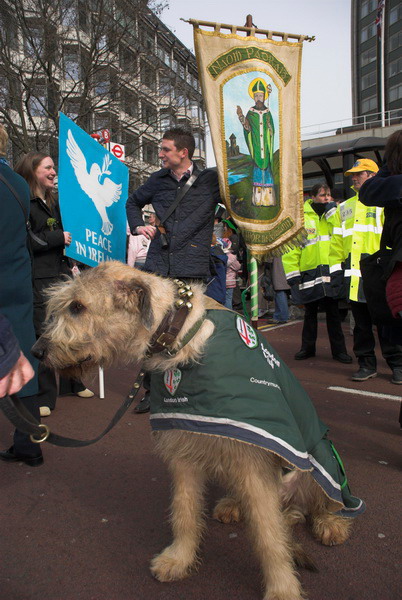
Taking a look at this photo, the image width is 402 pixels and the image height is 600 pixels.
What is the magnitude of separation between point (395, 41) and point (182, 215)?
5922 cm

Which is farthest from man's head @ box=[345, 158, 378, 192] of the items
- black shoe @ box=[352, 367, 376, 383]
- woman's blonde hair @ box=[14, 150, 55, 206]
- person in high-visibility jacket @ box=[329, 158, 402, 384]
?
woman's blonde hair @ box=[14, 150, 55, 206]

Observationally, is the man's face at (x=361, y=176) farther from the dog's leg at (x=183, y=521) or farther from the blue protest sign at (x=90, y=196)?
the dog's leg at (x=183, y=521)

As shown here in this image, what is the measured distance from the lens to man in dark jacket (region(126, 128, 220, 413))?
3.79 meters

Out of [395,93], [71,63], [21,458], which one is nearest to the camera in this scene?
[21,458]

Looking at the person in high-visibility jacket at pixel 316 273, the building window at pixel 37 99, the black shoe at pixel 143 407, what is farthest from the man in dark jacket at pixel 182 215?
the building window at pixel 37 99

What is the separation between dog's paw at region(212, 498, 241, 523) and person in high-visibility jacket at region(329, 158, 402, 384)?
11.5ft

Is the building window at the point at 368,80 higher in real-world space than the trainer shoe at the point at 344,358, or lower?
higher

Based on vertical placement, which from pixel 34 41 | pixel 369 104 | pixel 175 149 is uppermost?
pixel 369 104

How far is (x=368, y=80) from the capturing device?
56750 millimetres

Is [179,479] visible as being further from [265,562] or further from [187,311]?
[187,311]

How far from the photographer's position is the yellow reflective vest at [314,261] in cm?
668

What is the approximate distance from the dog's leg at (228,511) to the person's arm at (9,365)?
5.58 feet

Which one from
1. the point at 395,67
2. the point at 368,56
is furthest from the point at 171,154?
the point at 368,56

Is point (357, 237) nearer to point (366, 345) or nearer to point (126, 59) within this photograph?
point (366, 345)
